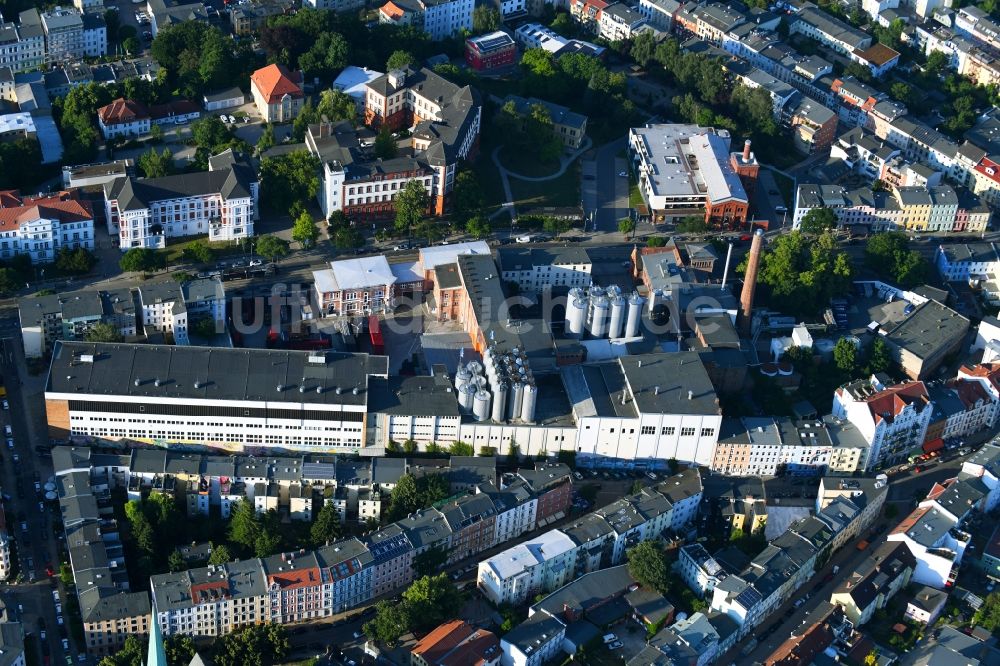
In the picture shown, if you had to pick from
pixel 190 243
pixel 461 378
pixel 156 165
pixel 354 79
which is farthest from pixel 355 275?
pixel 354 79

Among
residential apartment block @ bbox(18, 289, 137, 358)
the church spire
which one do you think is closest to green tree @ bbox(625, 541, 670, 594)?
the church spire

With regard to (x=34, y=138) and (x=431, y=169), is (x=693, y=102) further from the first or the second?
(x=34, y=138)

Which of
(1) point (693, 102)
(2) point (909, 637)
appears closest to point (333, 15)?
(1) point (693, 102)

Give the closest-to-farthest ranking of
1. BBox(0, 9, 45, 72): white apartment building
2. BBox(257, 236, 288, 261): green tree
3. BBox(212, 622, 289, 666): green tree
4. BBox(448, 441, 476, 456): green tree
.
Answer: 1. BBox(212, 622, 289, 666): green tree
2. BBox(448, 441, 476, 456): green tree
3. BBox(257, 236, 288, 261): green tree
4. BBox(0, 9, 45, 72): white apartment building

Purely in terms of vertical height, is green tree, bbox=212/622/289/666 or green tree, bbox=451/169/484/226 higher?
green tree, bbox=451/169/484/226

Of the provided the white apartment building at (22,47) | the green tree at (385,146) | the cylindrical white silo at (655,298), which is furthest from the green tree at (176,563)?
the white apartment building at (22,47)

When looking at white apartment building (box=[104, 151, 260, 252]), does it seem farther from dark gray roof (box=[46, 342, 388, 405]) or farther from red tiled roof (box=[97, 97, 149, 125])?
dark gray roof (box=[46, 342, 388, 405])

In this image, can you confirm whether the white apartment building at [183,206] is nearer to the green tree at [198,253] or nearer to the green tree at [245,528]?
the green tree at [198,253]
